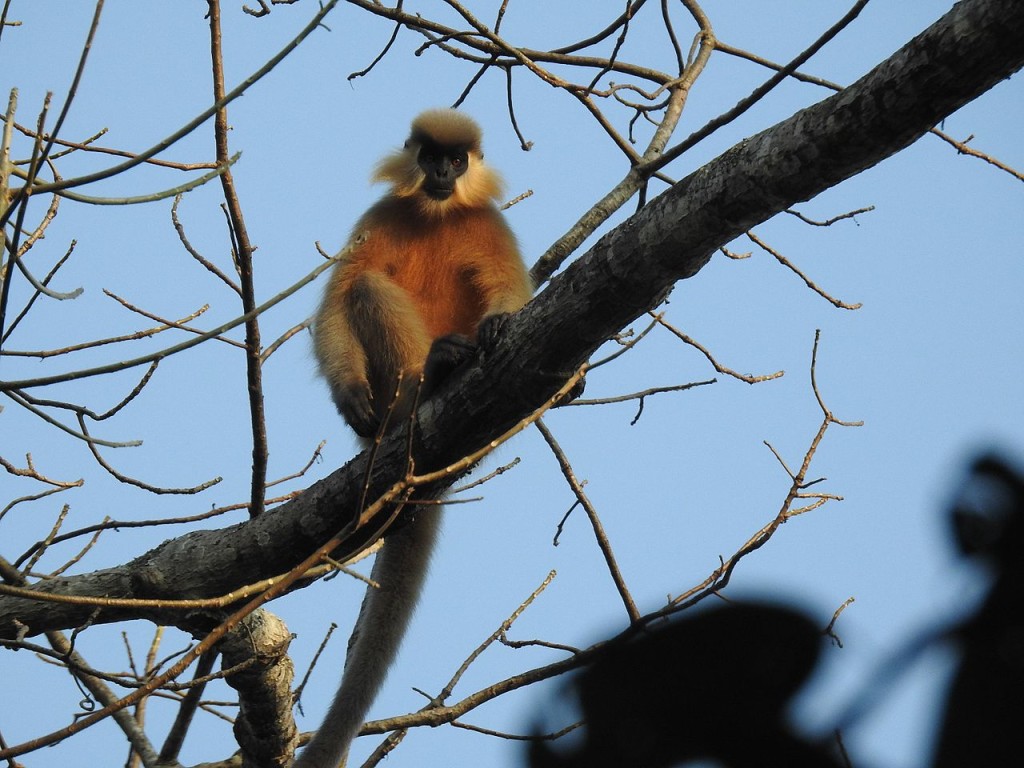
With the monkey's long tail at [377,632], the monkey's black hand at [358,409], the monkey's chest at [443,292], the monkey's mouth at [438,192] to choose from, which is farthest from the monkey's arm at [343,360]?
the monkey's mouth at [438,192]

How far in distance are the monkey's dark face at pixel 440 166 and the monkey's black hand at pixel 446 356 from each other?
87.6 inches

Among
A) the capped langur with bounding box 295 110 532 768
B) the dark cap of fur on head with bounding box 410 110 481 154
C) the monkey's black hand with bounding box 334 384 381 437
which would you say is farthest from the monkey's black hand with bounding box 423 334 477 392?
the dark cap of fur on head with bounding box 410 110 481 154

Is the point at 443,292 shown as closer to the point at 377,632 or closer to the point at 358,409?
the point at 358,409

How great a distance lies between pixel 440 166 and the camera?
654 cm

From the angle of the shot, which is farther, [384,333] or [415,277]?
[415,277]

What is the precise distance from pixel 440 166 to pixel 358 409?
1.95 meters

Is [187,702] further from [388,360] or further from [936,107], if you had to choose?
[936,107]

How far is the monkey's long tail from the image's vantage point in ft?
15.0

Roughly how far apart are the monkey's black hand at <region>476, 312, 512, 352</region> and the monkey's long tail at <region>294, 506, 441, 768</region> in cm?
94

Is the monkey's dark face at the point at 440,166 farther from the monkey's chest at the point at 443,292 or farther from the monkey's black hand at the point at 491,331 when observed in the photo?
the monkey's black hand at the point at 491,331

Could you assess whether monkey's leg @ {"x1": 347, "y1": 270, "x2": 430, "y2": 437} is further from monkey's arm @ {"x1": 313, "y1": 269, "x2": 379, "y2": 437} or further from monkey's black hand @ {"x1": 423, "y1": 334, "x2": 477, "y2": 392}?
monkey's black hand @ {"x1": 423, "y1": 334, "x2": 477, "y2": 392}

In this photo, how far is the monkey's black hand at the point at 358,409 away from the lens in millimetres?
5262

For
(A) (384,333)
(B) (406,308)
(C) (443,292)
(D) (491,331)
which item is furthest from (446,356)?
(C) (443,292)

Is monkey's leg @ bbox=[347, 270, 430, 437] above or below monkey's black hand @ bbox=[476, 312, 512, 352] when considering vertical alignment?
above
